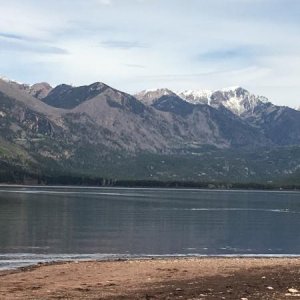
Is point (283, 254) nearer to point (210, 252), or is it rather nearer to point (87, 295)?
point (210, 252)

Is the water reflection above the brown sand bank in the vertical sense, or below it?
below

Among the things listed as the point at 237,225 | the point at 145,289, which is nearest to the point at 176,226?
the point at 237,225

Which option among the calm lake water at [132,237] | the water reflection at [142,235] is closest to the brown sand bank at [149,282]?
the calm lake water at [132,237]

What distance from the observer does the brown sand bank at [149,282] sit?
36.4 meters

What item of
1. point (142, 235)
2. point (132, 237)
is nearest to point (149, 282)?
point (132, 237)

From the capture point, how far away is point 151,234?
405 feet

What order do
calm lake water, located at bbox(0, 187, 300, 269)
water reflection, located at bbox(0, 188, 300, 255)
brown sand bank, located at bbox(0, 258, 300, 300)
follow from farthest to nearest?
1. water reflection, located at bbox(0, 188, 300, 255)
2. calm lake water, located at bbox(0, 187, 300, 269)
3. brown sand bank, located at bbox(0, 258, 300, 300)

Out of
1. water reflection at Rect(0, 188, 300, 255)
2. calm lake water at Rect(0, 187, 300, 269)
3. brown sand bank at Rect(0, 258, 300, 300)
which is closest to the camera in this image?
brown sand bank at Rect(0, 258, 300, 300)

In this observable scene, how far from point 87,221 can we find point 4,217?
825 inches

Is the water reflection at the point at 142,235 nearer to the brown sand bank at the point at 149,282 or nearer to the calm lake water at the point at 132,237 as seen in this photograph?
the calm lake water at the point at 132,237

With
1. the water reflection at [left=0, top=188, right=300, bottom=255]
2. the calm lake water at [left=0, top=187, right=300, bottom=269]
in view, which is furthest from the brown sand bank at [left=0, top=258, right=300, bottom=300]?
the water reflection at [left=0, top=188, right=300, bottom=255]

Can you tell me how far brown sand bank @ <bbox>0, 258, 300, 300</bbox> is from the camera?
36375 mm

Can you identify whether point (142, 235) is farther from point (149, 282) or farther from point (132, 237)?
point (149, 282)

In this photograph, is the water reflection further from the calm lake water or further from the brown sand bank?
the brown sand bank
